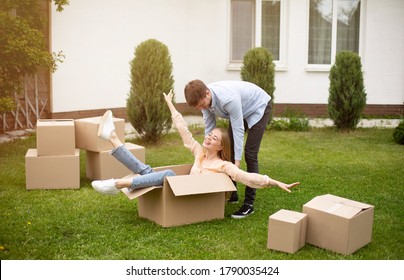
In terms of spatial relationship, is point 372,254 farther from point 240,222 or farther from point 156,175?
point 156,175

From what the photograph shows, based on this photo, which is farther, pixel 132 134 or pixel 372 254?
pixel 132 134

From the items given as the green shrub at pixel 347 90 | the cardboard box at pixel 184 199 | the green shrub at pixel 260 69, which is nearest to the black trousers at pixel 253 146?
the cardboard box at pixel 184 199

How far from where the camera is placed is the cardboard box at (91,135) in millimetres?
6840

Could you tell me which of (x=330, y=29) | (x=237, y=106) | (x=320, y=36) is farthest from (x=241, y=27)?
(x=237, y=106)

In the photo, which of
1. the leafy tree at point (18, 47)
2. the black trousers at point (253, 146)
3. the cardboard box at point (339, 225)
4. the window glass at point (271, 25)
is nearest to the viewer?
the cardboard box at point (339, 225)

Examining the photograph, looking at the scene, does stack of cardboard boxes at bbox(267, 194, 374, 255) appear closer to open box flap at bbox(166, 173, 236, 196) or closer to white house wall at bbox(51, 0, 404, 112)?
open box flap at bbox(166, 173, 236, 196)

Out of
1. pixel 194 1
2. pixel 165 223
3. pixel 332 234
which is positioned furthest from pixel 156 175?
pixel 194 1

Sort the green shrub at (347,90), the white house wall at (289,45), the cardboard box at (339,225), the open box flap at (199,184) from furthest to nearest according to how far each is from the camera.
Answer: the white house wall at (289,45), the green shrub at (347,90), the open box flap at (199,184), the cardboard box at (339,225)

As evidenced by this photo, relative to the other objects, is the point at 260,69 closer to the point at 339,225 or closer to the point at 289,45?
the point at 289,45

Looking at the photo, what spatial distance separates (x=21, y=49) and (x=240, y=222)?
4.87 m

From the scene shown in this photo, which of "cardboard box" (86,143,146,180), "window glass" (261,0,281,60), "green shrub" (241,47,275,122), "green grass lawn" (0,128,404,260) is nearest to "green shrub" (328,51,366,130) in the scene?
"green shrub" (241,47,275,122)

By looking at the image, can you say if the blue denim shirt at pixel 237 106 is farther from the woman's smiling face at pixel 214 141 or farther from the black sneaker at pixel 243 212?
the black sneaker at pixel 243 212

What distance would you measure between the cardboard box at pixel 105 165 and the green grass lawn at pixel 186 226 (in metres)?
0.19

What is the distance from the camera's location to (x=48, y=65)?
364 inches
